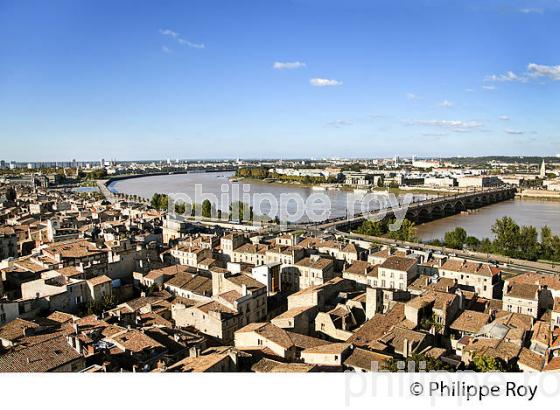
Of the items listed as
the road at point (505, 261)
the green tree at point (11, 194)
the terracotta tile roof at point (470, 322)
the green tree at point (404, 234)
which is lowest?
the road at point (505, 261)

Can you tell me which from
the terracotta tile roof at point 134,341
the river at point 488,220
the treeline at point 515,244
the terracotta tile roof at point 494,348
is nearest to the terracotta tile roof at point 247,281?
the terracotta tile roof at point 134,341

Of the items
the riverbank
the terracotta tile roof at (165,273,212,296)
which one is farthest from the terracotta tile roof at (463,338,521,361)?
the riverbank

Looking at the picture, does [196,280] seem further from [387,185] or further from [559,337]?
[387,185]

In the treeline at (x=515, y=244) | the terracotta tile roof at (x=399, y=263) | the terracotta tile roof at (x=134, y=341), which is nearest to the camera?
the terracotta tile roof at (x=134, y=341)

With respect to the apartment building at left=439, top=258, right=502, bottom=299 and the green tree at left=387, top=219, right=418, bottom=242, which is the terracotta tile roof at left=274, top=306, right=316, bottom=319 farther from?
the green tree at left=387, top=219, right=418, bottom=242

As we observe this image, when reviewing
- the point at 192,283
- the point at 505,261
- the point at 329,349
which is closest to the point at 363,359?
the point at 329,349

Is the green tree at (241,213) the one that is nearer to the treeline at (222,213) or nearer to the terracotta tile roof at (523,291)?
the treeline at (222,213)

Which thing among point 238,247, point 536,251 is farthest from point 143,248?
point 536,251

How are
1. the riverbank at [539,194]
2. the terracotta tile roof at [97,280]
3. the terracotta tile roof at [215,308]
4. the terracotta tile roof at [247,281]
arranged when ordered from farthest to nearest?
the riverbank at [539,194], the terracotta tile roof at [97,280], the terracotta tile roof at [247,281], the terracotta tile roof at [215,308]
